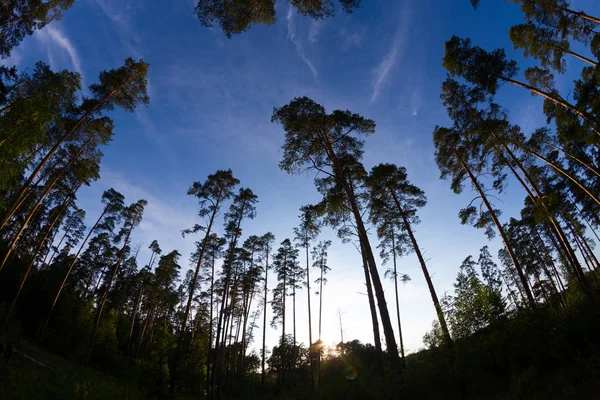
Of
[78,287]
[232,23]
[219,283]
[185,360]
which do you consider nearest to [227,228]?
[185,360]

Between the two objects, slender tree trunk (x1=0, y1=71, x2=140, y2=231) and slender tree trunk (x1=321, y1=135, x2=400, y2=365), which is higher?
slender tree trunk (x1=0, y1=71, x2=140, y2=231)

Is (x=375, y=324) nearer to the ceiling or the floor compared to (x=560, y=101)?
nearer to the floor

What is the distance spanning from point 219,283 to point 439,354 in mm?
23187

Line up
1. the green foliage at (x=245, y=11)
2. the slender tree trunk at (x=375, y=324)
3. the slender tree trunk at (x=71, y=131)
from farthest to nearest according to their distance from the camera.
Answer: the slender tree trunk at (x=71, y=131), the slender tree trunk at (x=375, y=324), the green foliage at (x=245, y=11)

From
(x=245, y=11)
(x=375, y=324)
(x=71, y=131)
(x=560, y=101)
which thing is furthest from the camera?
(x=71, y=131)

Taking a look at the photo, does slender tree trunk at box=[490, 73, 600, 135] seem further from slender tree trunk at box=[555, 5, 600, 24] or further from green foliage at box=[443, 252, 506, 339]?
green foliage at box=[443, 252, 506, 339]

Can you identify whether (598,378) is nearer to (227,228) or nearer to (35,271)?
(227,228)

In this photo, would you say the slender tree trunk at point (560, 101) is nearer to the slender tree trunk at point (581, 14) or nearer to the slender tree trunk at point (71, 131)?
the slender tree trunk at point (581, 14)

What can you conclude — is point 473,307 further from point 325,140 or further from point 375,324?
point 325,140

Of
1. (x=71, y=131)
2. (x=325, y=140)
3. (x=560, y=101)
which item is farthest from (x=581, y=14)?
(x=71, y=131)

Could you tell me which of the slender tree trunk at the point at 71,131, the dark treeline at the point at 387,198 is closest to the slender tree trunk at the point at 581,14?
the dark treeline at the point at 387,198

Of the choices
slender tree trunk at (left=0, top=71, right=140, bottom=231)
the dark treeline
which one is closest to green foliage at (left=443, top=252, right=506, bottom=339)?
the dark treeline

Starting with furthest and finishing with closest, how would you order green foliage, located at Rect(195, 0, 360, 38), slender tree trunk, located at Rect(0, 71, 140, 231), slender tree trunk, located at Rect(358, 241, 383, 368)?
slender tree trunk, located at Rect(0, 71, 140, 231), slender tree trunk, located at Rect(358, 241, 383, 368), green foliage, located at Rect(195, 0, 360, 38)

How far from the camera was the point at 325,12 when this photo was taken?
7746 mm
